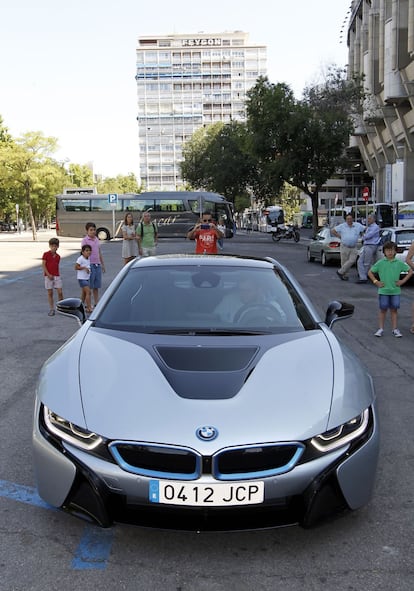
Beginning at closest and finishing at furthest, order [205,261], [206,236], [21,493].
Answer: [21,493] < [205,261] < [206,236]

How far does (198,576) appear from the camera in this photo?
8.72 ft

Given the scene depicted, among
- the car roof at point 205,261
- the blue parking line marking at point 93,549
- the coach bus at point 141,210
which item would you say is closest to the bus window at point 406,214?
the coach bus at point 141,210

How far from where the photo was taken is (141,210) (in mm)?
46531

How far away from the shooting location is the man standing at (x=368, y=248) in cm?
1573

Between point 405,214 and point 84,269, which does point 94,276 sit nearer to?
point 84,269

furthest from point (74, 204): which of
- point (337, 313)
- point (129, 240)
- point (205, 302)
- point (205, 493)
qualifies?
point (205, 493)

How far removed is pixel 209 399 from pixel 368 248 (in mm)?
13883

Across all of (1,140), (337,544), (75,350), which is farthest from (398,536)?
(1,140)

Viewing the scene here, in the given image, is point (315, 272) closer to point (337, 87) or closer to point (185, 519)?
point (185, 519)

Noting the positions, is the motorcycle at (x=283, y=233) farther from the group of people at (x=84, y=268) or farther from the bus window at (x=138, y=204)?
the group of people at (x=84, y=268)

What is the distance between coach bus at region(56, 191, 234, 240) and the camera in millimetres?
45406

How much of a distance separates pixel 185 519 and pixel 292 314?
1812 millimetres

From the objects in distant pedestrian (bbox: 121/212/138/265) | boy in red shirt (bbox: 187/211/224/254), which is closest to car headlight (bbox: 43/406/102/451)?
boy in red shirt (bbox: 187/211/224/254)

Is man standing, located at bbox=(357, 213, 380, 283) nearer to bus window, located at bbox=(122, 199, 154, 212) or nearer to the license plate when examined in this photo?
the license plate
